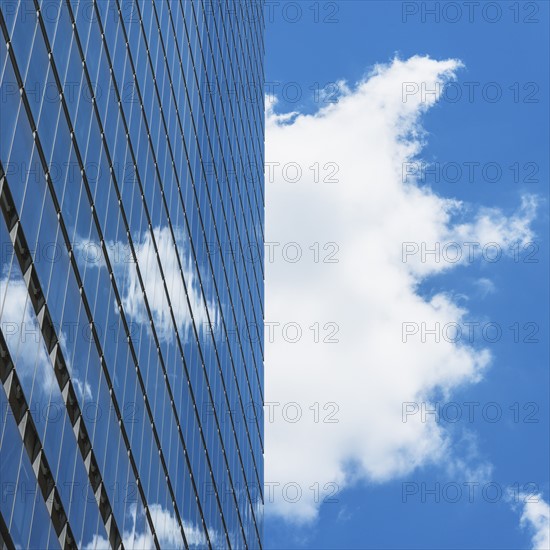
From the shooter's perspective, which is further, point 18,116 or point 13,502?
point 18,116

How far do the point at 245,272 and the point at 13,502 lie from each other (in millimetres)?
44863

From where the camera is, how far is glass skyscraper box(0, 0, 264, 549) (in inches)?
1069

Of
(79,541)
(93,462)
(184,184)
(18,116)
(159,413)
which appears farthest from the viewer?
(184,184)

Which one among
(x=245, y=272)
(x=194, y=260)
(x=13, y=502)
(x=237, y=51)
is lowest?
(x=13, y=502)

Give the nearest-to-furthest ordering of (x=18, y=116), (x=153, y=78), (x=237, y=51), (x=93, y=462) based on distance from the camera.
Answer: (x=18, y=116) → (x=93, y=462) → (x=153, y=78) → (x=237, y=51)

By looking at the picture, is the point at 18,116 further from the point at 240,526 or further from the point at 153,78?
the point at 240,526

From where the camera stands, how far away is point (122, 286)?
124ft

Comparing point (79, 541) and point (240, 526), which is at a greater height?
point (240, 526)

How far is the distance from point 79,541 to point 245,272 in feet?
132

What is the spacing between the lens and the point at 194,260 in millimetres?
53094

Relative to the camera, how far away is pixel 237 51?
74.1m

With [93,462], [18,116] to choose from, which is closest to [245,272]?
[93,462]

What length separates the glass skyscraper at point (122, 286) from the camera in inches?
1069

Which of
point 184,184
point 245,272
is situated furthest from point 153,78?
point 245,272
